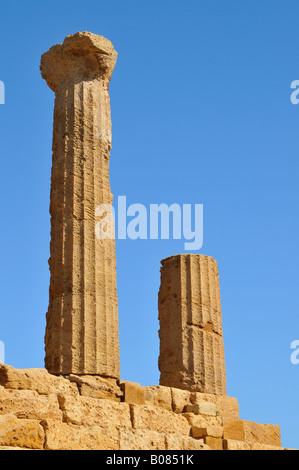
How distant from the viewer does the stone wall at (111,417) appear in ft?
50.3

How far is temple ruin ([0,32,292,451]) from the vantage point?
1592cm

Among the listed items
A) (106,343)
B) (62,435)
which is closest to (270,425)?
(106,343)

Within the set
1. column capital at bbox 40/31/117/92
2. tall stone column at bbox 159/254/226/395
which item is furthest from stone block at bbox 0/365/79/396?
column capital at bbox 40/31/117/92

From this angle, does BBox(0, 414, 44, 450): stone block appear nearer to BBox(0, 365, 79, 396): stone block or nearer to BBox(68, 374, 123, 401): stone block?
BBox(0, 365, 79, 396): stone block

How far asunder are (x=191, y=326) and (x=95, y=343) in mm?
3719

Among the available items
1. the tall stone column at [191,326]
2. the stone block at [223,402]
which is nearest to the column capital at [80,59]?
the tall stone column at [191,326]

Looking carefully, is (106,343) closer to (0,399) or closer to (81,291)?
(81,291)

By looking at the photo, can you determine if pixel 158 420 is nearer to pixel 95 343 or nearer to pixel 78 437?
pixel 95 343

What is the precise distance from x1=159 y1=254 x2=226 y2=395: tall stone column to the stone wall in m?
0.72

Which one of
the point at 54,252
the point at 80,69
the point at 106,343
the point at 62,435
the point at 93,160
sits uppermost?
the point at 80,69

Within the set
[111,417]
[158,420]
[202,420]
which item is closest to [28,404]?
[111,417]

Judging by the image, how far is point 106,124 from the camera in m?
19.4

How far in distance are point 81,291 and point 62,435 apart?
9.66ft

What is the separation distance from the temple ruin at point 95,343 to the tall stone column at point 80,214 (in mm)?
19
